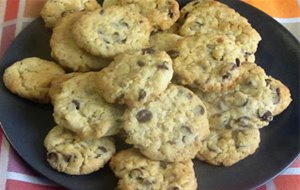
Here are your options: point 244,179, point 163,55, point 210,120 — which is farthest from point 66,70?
point 244,179

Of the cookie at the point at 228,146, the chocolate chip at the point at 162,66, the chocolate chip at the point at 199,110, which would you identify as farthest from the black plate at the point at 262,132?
the chocolate chip at the point at 162,66

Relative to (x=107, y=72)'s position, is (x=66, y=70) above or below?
below

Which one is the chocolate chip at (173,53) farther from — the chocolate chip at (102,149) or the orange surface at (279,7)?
the orange surface at (279,7)

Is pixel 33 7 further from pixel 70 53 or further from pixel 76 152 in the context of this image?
pixel 76 152

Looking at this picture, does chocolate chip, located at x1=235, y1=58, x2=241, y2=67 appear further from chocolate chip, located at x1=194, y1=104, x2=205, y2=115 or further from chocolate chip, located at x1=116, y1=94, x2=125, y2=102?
chocolate chip, located at x1=116, y1=94, x2=125, y2=102

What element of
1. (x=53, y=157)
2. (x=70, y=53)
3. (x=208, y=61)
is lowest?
(x=53, y=157)

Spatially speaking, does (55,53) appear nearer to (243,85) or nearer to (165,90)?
(165,90)

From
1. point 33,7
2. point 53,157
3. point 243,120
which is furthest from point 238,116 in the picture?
point 33,7
